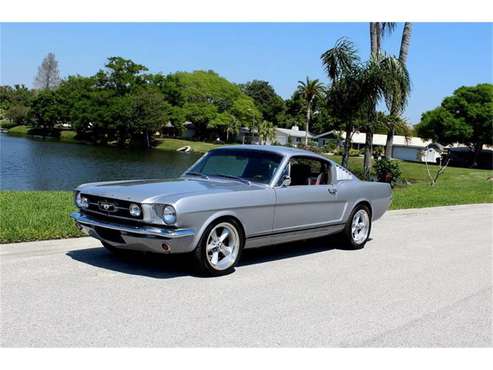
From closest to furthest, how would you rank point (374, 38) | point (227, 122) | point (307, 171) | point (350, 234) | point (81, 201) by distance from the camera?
point (81, 201) < point (307, 171) < point (350, 234) < point (374, 38) < point (227, 122)

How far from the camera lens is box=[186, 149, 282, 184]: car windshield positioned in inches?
300

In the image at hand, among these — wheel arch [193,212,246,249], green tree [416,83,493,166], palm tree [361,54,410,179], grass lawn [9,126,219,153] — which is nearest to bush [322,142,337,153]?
green tree [416,83,493,166]

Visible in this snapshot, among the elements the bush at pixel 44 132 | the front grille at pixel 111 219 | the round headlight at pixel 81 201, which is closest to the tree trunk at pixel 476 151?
the bush at pixel 44 132

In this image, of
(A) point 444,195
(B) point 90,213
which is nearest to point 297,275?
(B) point 90,213

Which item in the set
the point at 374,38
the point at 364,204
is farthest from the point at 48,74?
the point at 364,204

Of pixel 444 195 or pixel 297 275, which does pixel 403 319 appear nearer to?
pixel 297 275

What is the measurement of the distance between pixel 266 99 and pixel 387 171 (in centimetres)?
11385

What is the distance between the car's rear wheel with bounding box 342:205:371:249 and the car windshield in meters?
1.77

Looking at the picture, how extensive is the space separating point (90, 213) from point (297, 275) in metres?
2.57

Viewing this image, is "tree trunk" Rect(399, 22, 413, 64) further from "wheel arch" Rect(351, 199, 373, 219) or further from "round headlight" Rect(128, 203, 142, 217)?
"round headlight" Rect(128, 203, 142, 217)

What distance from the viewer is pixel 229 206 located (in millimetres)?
6668

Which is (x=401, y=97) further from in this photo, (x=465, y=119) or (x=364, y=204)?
(x=465, y=119)

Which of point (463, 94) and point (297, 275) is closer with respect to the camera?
point (297, 275)

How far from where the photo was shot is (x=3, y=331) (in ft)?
14.8
